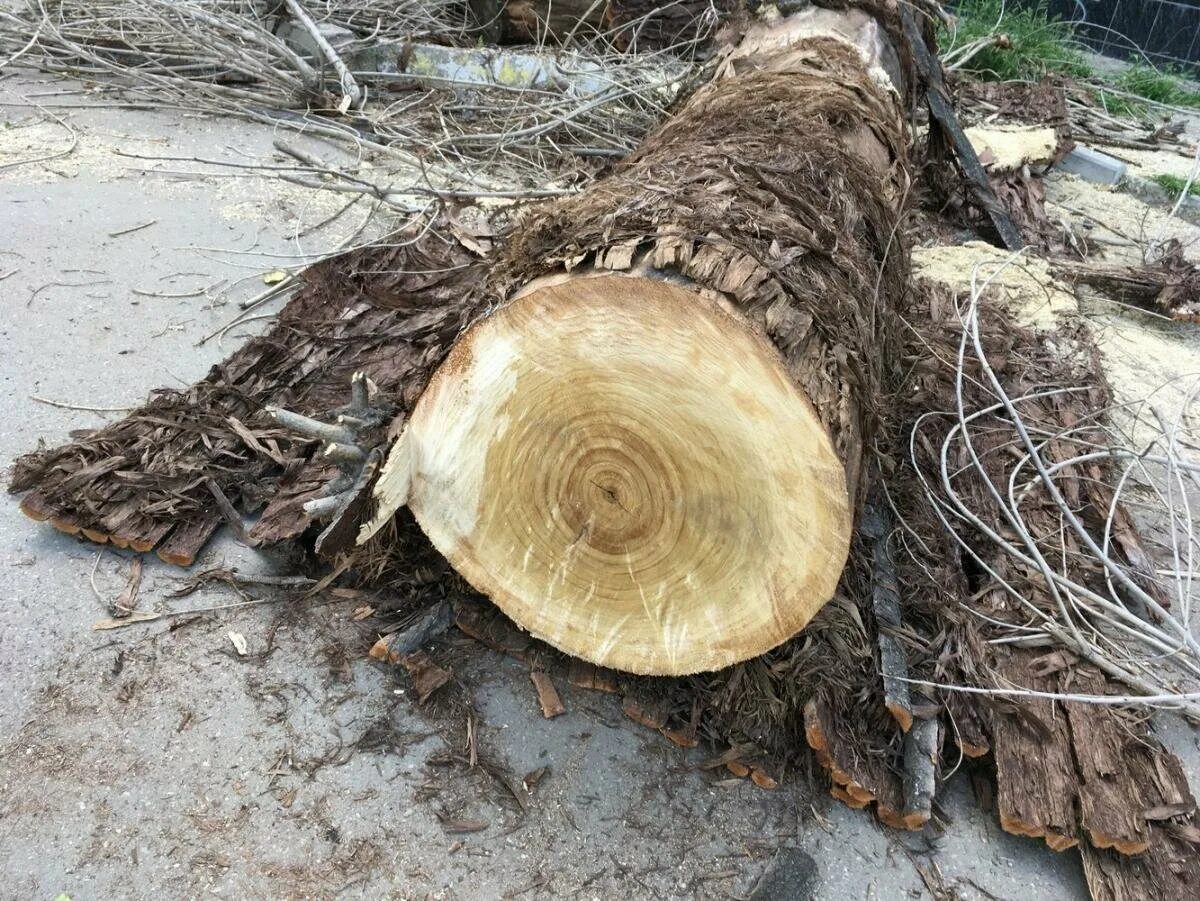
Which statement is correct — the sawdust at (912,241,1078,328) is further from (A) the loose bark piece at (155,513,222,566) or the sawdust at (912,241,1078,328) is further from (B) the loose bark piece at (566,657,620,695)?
(A) the loose bark piece at (155,513,222,566)

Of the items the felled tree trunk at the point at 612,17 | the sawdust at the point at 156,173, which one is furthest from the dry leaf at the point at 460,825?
the felled tree trunk at the point at 612,17

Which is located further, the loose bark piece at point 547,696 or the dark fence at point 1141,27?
the dark fence at point 1141,27

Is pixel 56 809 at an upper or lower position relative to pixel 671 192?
lower

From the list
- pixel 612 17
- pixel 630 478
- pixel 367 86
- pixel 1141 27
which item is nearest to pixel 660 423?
pixel 630 478

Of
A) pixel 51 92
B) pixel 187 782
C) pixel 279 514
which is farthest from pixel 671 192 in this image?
pixel 51 92

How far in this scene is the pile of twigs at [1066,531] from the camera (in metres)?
2.07

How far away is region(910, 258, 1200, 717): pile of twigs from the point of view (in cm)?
207

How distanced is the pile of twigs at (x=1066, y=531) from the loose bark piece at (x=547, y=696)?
3.18 ft

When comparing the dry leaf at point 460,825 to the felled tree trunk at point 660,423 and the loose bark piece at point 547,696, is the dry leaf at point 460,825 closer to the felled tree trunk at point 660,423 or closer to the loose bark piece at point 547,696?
the loose bark piece at point 547,696

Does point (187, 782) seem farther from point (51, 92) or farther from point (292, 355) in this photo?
point (51, 92)

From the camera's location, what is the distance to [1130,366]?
3.61m

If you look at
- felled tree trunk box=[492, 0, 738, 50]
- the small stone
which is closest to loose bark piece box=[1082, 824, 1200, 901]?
the small stone

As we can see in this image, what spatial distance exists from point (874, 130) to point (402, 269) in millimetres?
1788

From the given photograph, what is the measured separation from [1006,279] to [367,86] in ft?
12.6
